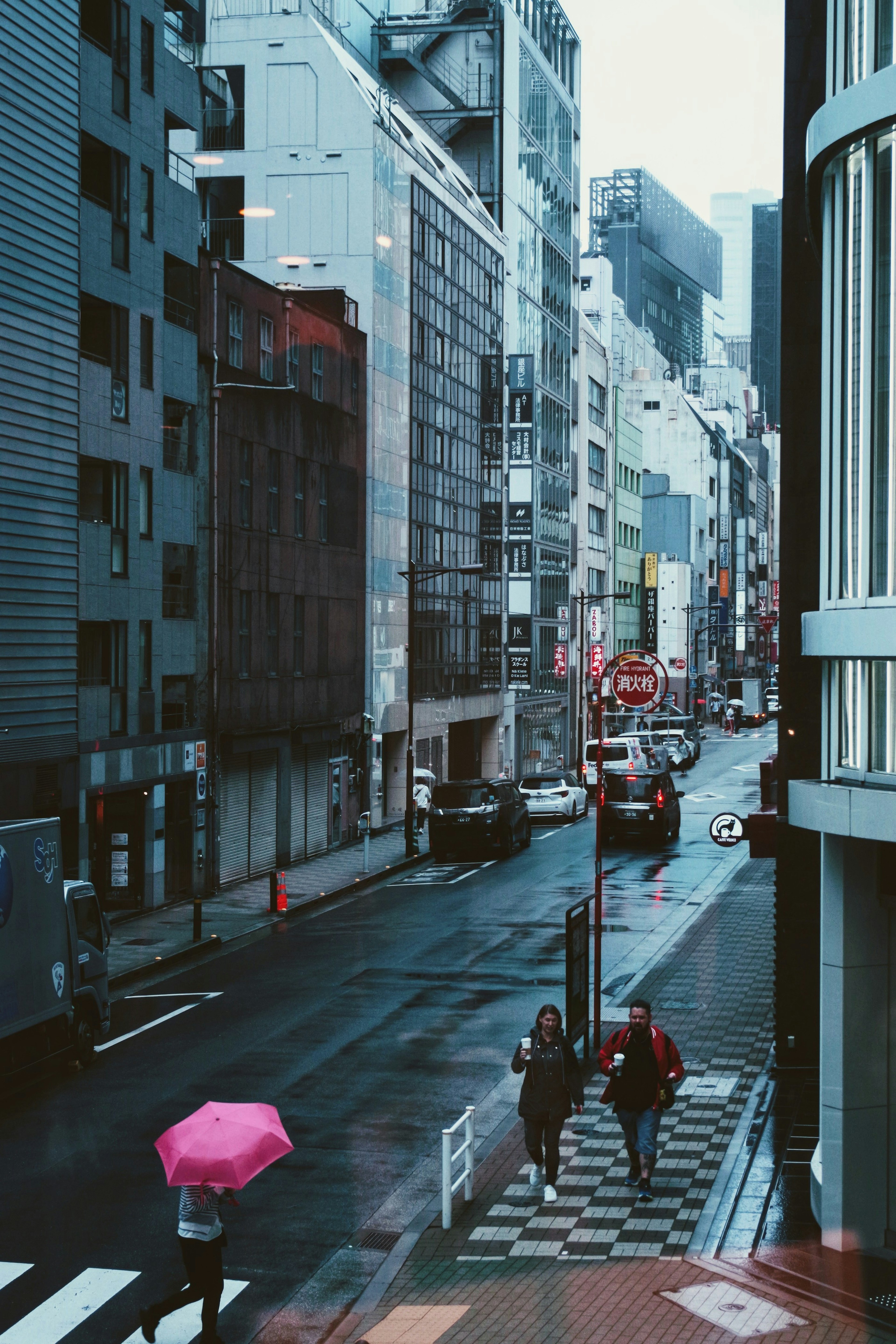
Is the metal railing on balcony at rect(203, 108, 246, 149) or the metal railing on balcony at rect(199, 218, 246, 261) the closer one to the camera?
the metal railing on balcony at rect(199, 218, 246, 261)

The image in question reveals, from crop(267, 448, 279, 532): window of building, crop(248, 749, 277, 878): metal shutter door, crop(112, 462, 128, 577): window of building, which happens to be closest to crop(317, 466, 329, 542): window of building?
crop(267, 448, 279, 532): window of building

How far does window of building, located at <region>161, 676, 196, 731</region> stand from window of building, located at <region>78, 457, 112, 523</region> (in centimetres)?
431

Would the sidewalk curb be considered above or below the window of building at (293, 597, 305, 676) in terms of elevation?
below

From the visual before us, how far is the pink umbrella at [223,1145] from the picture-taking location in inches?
434

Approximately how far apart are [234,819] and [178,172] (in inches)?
619

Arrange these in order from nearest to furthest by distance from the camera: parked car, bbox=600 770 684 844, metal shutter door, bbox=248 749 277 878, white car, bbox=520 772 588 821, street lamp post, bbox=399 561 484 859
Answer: metal shutter door, bbox=248 749 277 878
street lamp post, bbox=399 561 484 859
parked car, bbox=600 770 684 844
white car, bbox=520 772 588 821

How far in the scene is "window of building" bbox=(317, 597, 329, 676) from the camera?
152 feet

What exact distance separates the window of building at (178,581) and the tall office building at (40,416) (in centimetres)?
442

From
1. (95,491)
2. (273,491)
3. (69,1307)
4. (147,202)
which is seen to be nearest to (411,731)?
(273,491)

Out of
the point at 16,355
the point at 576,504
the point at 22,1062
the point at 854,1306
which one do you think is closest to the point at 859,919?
the point at 854,1306

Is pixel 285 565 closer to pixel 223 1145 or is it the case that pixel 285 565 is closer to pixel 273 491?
pixel 273 491

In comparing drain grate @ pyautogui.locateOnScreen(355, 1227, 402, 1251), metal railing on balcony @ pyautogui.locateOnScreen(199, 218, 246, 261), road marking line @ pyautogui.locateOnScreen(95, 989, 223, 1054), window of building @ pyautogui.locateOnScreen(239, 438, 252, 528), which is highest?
metal railing on balcony @ pyautogui.locateOnScreen(199, 218, 246, 261)

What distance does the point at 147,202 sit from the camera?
35344mm

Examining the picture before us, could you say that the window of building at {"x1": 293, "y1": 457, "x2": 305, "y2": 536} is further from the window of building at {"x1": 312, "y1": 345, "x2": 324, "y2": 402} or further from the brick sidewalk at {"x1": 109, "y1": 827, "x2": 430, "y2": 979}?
the brick sidewalk at {"x1": 109, "y1": 827, "x2": 430, "y2": 979}
